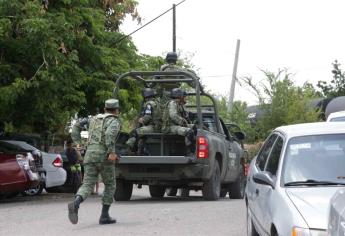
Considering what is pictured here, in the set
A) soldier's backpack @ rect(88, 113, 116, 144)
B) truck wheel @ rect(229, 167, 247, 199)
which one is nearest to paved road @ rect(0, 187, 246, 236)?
soldier's backpack @ rect(88, 113, 116, 144)

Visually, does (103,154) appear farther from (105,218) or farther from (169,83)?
(169,83)

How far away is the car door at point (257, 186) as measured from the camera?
24.2 feet

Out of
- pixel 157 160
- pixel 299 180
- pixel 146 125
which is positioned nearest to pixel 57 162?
pixel 146 125

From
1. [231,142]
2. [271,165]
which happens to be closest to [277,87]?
[231,142]

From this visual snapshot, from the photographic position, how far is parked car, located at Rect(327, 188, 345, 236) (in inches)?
151

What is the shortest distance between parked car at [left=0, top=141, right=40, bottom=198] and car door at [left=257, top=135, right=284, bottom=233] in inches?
312

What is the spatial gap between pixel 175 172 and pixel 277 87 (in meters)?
25.2

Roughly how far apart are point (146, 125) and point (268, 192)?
25.3 ft

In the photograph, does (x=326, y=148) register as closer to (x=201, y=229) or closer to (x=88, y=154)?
(x=201, y=229)

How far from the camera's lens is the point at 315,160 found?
6836 mm

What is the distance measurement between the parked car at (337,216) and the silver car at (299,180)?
3.91 feet

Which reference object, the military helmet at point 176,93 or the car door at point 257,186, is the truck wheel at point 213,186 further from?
the car door at point 257,186

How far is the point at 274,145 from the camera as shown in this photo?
302 inches

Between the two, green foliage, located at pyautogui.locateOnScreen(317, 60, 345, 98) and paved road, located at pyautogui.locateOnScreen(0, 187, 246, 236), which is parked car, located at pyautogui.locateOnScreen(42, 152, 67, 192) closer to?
paved road, located at pyautogui.locateOnScreen(0, 187, 246, 236)
